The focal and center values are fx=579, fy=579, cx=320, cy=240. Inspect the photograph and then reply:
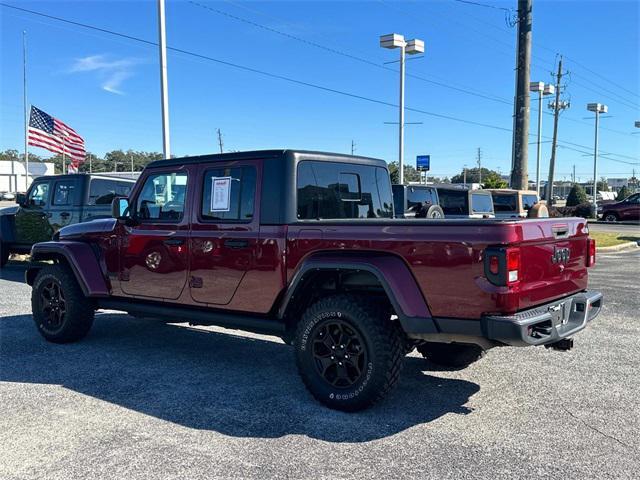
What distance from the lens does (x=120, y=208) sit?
223 inches

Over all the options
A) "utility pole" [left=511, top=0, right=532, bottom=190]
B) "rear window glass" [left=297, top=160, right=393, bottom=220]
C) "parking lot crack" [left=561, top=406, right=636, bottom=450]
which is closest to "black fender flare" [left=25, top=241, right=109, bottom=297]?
"rear window glass" [left=297, top=160, right=393, bottom=220]

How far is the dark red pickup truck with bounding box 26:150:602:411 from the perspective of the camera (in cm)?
370

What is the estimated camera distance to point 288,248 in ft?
14.7

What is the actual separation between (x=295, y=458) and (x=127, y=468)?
96 centimetres

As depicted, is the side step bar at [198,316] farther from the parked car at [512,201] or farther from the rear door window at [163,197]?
the parked car at [512,201]

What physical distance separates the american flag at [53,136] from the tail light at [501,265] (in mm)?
21143

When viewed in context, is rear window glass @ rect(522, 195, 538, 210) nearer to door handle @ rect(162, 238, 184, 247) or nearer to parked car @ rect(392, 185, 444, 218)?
parked car @ rect(392, 185, 444, 218)

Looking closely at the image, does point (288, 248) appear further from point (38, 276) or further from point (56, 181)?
point (56, 181)

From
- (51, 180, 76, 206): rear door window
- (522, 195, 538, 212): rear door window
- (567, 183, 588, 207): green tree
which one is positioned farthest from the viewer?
(567, 183, 588, 207): green tree

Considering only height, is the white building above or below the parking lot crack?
above

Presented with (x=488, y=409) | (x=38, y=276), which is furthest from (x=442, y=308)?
(x=38, y=276)

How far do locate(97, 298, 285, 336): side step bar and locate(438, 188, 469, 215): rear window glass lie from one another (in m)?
11.0

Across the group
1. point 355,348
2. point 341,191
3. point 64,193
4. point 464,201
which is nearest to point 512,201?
point 464,201

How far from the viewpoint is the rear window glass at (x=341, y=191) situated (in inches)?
190
